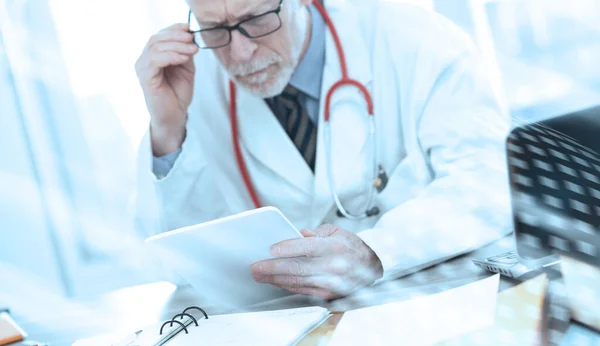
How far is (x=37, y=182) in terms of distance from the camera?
130 cm

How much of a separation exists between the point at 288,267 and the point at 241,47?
1.56ft

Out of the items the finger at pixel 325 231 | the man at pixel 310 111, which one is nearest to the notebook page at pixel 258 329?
the finger at pixel 325 231

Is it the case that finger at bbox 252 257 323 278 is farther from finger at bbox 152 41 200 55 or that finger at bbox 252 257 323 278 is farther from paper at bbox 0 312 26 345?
finger at bbox 152 41 200 55

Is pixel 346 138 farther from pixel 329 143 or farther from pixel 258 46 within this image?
pixel 258 46

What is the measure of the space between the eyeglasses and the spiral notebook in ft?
1.74

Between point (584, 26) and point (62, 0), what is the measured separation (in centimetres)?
103

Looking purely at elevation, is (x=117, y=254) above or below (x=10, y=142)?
below

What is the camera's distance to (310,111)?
105 centimetres

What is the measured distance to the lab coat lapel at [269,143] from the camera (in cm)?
102

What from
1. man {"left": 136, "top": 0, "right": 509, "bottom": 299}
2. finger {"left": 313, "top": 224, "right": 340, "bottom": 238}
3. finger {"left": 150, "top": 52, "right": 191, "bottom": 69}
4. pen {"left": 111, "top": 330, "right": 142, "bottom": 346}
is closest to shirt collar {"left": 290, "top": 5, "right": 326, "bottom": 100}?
man {"left": 136, "top": 0, "right": 509, "bottom": 299}

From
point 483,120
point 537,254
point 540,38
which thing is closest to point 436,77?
point 483,120

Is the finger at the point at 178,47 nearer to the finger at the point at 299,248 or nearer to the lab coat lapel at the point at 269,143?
the lab coat lapel at the point at 269,143

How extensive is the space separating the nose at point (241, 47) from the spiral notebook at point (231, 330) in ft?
1.69

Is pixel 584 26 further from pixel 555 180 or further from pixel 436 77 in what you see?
pixel 555 180
